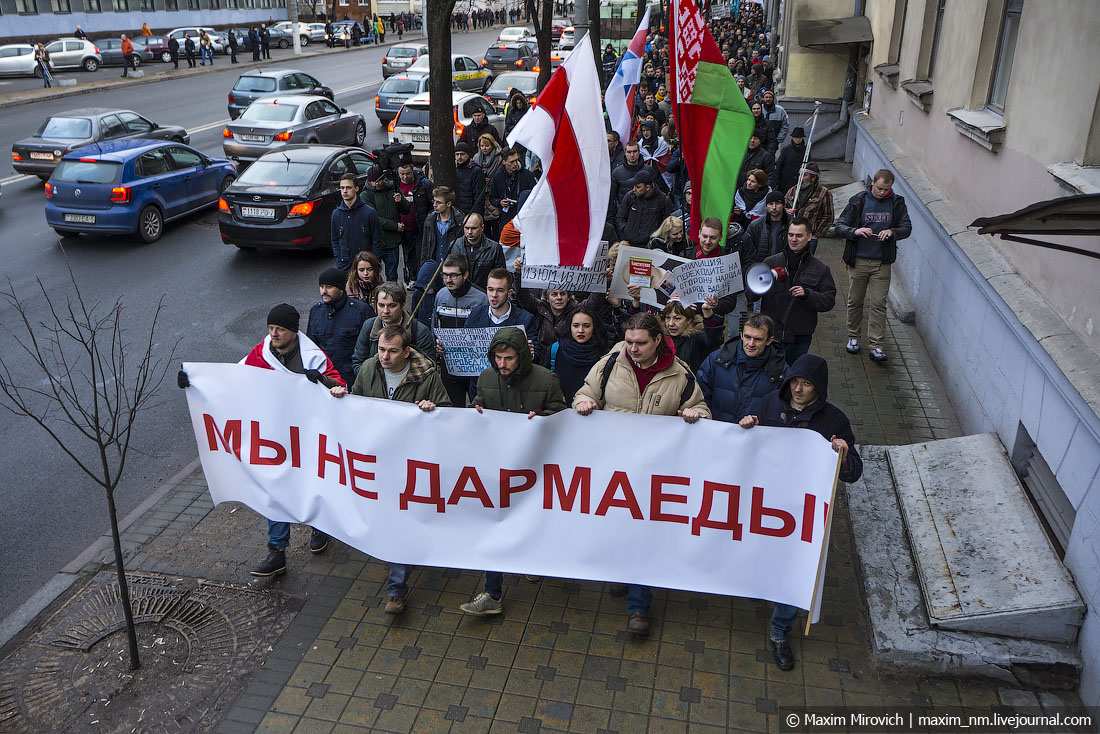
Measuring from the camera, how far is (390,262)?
10.4 metres

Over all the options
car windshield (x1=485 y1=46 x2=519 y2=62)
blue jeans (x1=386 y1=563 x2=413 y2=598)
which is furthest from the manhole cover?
car windshield (x1=485 y1=46 x2=519 y2=62)

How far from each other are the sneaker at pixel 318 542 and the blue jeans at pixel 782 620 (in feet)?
10.0

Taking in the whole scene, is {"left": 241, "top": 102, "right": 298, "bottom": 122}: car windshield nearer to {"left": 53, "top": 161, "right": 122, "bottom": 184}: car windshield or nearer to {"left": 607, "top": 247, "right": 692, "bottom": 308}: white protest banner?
{"left": 53, "top": 161, "right": 122, "bottom": 184}: car windshield

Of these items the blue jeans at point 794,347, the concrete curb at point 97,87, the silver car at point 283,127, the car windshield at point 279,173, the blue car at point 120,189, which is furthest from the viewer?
the concrete curb at point 97,87

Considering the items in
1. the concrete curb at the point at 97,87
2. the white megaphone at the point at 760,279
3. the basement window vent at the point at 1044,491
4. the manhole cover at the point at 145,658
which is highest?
the white megaphone at the point at 760,279

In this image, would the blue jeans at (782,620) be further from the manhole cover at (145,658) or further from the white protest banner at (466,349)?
the manhole cover at (145,658)

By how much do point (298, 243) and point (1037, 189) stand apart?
9.53 metres

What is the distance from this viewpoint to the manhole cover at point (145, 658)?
4730 millimetres

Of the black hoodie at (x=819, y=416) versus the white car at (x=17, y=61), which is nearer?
the black hoodie at (x=819, y=416)

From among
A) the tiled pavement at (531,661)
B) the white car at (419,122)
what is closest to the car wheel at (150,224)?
the white car at (419,122)

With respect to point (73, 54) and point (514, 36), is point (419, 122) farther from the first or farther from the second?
point (514, 36)

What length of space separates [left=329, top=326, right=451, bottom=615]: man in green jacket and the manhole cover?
73cm

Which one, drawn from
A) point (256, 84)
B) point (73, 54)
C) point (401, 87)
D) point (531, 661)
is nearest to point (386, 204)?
point (531, 661)

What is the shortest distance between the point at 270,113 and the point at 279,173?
684 centimetres
